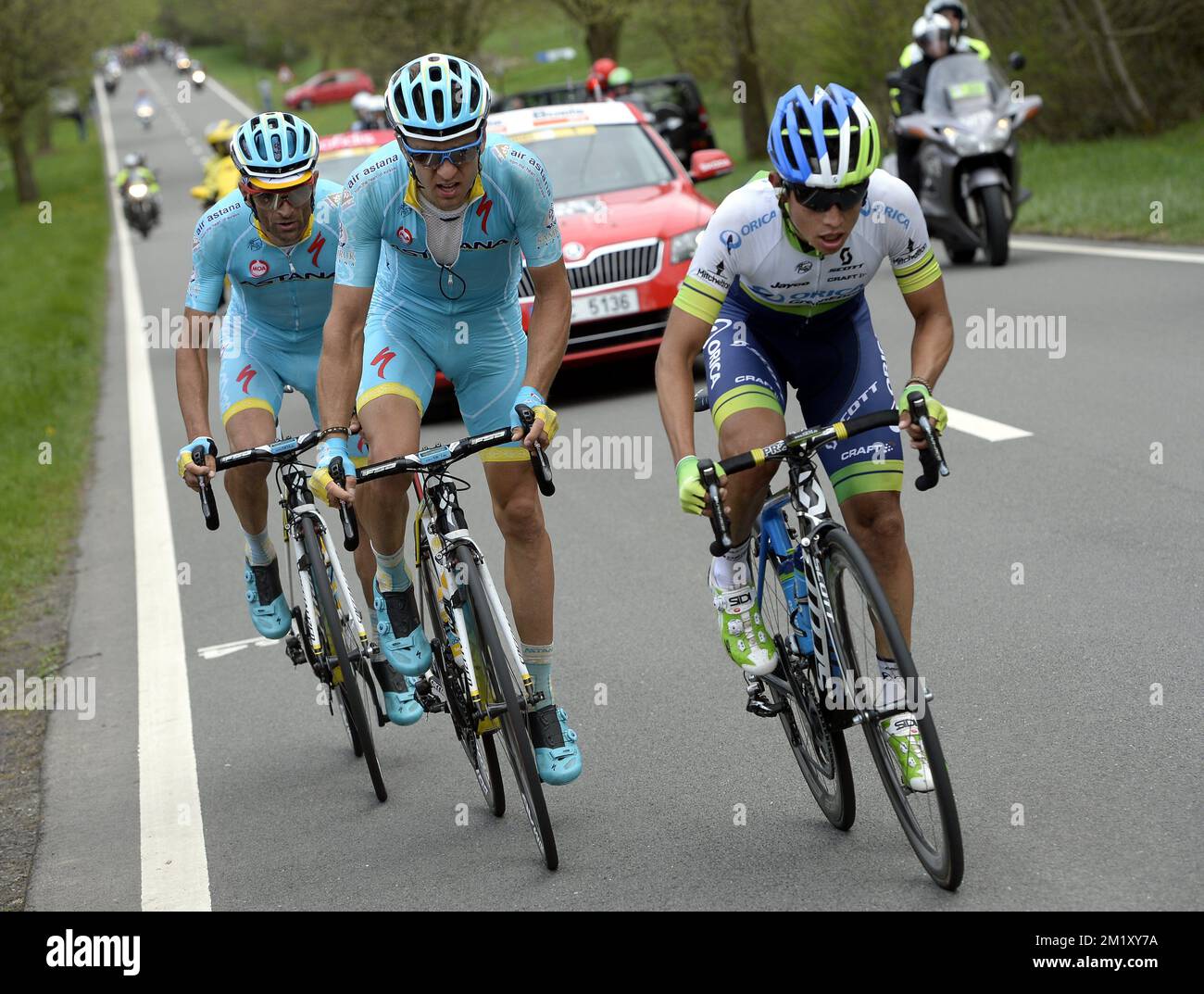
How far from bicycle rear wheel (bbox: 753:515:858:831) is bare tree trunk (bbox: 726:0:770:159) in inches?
1115

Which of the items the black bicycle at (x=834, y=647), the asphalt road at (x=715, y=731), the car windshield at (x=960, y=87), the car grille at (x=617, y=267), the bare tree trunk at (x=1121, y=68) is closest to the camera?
the black bicycle at (x=834, y=647)

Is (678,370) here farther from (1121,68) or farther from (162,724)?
(1121,68)

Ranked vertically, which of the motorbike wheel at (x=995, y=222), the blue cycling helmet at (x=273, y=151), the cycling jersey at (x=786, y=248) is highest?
the motorbike wheel at (x=995, y=222)

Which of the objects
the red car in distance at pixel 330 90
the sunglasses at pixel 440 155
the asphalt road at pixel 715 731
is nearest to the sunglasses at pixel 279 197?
the sunglasses at pixel 440 155

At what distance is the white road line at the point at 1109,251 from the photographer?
14.2 metres

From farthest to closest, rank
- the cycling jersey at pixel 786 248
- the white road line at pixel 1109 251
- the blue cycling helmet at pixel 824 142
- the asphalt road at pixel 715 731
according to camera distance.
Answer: the white road line at pixel 1109 251, the cycling jersey at pixel 786 248, the asphalt road at pixel 715 731, the blue cycling helmet at pixel 824 142

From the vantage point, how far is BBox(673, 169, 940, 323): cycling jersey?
4.94 meters

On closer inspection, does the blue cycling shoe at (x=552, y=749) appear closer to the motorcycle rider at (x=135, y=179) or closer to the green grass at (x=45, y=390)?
the green grass at (x=45, y=390)

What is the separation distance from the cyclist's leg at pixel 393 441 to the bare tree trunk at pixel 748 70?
27.6 meters

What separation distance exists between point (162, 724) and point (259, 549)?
0.84 m

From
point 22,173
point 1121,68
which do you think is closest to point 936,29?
point 1121,68

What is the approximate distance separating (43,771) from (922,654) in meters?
3.30

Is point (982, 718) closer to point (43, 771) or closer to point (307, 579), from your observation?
point (307, 579)

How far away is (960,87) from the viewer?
16.0m
